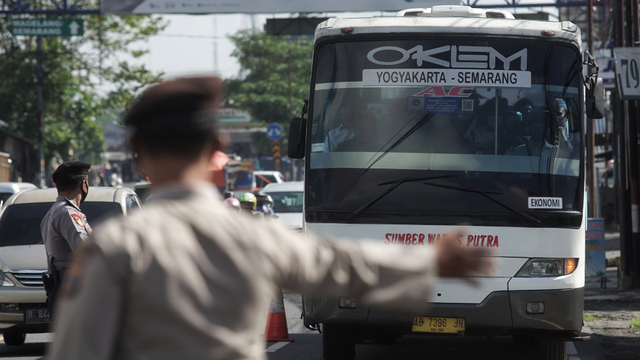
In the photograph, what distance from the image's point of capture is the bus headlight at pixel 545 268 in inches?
250

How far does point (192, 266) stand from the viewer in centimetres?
171

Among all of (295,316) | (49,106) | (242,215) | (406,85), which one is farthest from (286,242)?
(49,106)

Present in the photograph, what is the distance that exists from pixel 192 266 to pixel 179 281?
0.14 ft

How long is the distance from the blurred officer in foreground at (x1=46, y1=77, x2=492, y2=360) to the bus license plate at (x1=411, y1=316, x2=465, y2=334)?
441cm

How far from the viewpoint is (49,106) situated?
33156mm

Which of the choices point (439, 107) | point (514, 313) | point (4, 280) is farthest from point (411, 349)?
point (4, 280)

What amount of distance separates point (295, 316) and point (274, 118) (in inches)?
1548

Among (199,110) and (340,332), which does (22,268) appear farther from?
(199,110)

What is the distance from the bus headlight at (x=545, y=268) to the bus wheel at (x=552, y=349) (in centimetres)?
61

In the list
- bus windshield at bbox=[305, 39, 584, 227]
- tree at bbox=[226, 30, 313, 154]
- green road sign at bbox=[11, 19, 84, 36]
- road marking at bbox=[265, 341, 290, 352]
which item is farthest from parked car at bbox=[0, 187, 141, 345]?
tree at bbox=[226, 30, 313, 154]

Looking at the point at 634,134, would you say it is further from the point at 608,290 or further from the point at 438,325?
the point at 438,325

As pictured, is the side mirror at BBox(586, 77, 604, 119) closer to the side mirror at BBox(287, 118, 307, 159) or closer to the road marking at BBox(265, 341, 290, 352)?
the side mirror at BBox(287, 118, 307, 159)

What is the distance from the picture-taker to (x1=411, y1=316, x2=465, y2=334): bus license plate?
6332mm

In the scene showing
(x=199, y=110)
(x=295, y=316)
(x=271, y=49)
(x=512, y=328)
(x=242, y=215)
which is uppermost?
(x=271, y=49)
